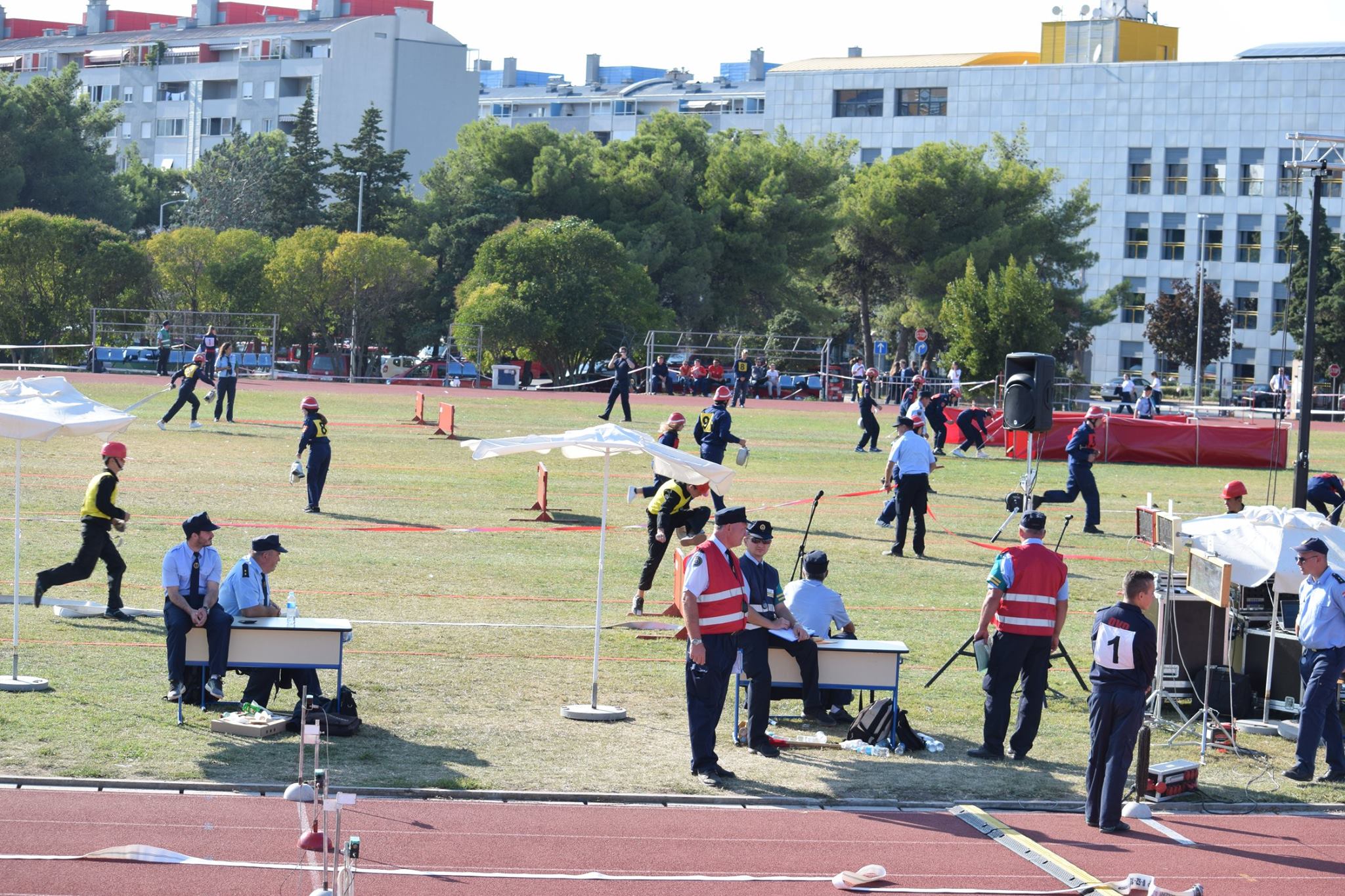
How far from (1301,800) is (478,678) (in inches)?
266

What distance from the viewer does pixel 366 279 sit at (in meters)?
60.8

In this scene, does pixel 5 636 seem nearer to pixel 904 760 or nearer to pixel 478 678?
pixel 478 678

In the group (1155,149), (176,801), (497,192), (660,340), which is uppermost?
(1155,149)

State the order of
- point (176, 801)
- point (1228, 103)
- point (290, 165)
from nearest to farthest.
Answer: point (176, 801) → point (290, 165) → point (1228, 103)

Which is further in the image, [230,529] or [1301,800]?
[230,529]

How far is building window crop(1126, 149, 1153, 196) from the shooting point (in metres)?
98.6

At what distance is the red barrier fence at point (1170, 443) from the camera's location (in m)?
36.2

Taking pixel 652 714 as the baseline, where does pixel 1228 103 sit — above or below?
above

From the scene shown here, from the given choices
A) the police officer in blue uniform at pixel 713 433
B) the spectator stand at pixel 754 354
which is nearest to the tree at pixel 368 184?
the spectator stand at pixel 754 354

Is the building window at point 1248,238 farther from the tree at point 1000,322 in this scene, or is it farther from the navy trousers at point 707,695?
the navy trousers at point 707,695

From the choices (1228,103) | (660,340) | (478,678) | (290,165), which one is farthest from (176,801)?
(1228,103)

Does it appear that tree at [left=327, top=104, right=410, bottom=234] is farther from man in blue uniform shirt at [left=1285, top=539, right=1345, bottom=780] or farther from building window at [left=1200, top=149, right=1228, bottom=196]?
man in blue uniform shirt at [left=1285, top=539, right=1345, bottom=780]

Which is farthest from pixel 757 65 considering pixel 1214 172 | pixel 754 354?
pixel 754 354

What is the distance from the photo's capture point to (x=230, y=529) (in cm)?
2156
